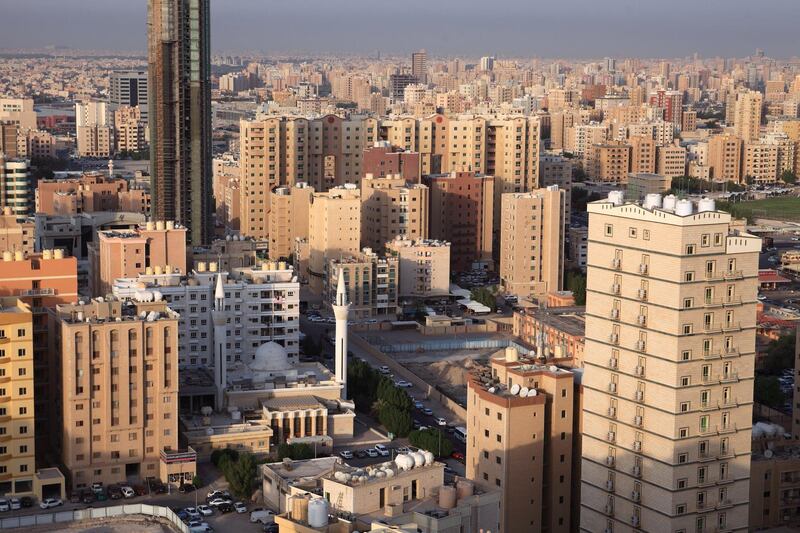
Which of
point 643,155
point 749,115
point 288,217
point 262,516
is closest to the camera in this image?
point 262,516

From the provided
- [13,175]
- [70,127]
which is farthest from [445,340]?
[70,127]

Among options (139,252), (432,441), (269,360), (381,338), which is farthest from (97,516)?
(381,338)

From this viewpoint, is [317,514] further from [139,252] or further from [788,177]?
[788,177]

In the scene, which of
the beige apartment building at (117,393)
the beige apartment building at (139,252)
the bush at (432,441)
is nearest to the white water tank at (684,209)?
the bush at (432,441)

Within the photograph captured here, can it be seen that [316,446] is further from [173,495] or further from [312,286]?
[312,286]

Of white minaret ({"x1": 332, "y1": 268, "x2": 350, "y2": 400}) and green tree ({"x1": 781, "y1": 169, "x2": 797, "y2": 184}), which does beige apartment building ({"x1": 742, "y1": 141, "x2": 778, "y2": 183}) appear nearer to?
green tree ({"x1": 781, "y1": 169, "x2": 797, "y2": 184})

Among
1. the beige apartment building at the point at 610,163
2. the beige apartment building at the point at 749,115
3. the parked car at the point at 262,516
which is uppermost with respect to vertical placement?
the beige apartment building at the point at 749,115

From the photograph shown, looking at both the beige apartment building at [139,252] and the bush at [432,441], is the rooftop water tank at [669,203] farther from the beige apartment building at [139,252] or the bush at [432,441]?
the beige apartment building at [139,252]
